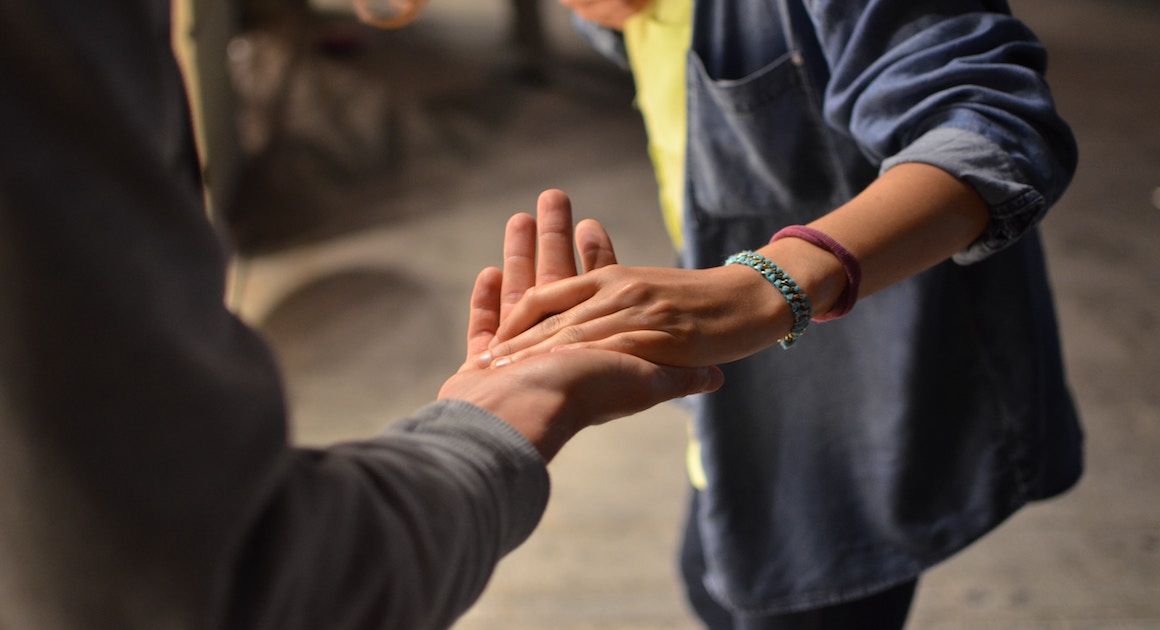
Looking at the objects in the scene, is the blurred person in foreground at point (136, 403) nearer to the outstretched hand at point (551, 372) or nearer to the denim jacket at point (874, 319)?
the outstretched hand at point (551, 372)

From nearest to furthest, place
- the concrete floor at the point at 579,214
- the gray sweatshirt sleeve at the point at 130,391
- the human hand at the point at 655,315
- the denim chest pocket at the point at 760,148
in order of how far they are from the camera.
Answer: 1. the gray sweatshirt sleeve at the point at 130,391
2. the human hand at the point at 655,315
3. the denim chest pocket at the point at 760,148
4. the concrete floor at the point at 579,214

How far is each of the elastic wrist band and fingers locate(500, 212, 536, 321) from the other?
159 millimetres

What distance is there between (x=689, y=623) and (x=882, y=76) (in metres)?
0.96

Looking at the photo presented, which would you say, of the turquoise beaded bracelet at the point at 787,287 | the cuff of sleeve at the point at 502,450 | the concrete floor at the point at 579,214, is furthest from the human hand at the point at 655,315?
the concrete floor at the point at 579,214

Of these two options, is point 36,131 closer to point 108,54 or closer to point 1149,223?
point 108,54

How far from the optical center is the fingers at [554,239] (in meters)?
0.59

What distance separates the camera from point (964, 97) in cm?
57

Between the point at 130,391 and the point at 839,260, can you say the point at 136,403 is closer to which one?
the point at 130,391

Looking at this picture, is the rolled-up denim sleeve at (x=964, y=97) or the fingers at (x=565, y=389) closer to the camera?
the fingers at (x=565, y=389)

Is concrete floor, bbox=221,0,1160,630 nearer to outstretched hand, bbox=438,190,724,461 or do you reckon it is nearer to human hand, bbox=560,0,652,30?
human hand, bbox=560,0,652,30

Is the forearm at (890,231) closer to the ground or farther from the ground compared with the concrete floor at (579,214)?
farther from the ground

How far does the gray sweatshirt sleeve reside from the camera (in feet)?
0.82

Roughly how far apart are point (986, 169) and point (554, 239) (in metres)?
0.27

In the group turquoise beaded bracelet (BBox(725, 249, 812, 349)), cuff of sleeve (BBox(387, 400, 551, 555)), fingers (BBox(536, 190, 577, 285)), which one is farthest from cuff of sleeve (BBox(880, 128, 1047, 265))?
cuff of sleeve (BBox(387, 400, 551, 555))
